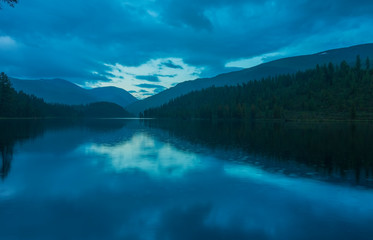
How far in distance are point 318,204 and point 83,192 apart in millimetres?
17436

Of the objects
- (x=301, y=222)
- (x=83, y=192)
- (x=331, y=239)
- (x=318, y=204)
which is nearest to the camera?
(x=331, y=239)

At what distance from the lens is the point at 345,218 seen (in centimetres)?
1372

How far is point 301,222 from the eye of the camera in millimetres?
13297

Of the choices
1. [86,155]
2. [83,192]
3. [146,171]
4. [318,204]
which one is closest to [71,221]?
[83,192]

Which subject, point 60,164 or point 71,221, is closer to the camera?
point 71,221

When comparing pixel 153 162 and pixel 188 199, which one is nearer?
pixel 188 199

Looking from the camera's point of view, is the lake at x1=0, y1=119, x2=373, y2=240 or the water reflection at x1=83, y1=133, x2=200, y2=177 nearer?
the lake at x1=0, y1=119, x2=373, y2=240

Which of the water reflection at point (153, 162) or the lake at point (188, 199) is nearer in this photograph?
the lake at point (188, 199)

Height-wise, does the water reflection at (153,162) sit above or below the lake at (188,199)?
below

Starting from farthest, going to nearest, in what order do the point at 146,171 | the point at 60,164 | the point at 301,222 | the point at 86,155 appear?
the point at 86,155, the point at 60,164, the point at 146,171, the point at 301,222

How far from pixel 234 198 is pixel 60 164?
74.0ft

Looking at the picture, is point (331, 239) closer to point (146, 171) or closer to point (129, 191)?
point (129, 191)

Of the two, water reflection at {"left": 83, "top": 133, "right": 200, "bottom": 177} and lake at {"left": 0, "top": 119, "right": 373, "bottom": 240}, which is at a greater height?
lake at {"left": 0, "top": 119, "right": 373, "bottom": 240}

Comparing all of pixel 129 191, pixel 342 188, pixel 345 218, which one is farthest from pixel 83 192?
pixel 342 188
